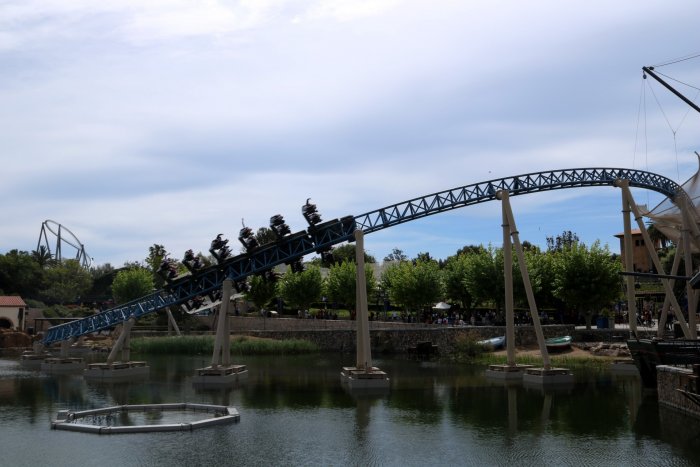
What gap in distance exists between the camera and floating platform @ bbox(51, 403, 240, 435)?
26.8m

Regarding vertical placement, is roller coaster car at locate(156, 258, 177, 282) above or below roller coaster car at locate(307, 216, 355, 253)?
below

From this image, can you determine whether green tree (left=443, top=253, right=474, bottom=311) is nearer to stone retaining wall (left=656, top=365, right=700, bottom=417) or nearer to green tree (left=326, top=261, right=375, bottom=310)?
green tree (left=326, top=261, right=375, bottom=310)

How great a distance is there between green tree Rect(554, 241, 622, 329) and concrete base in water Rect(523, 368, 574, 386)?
2337 cm

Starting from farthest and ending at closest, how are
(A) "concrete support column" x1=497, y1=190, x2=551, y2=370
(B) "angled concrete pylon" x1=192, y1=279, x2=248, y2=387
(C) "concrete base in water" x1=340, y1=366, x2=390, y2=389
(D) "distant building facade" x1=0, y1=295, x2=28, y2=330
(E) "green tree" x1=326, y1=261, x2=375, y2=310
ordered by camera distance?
(D) "distant building facade" x1=0, y1=295, x2=28, y2=330
(E) "green tree" x1=326, y1=261, x2=375, y2=310
(B) "angled concrete pylon" x1=192, y1=279, x2=248, y2=387
(A) "concrete support column" x1=497, y1=190, x2=551, y2=370
(C) "concrete base in water" x1=340, y1=366, x2=390, y2=389

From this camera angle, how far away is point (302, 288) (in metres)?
87.4

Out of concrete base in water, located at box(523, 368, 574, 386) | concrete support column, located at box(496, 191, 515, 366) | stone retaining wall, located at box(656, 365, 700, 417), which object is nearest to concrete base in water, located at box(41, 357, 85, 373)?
concrete support column, located at box(496, 191, 515, 366)

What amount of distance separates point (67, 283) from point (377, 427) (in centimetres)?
10587

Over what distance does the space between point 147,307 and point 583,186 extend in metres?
31.9

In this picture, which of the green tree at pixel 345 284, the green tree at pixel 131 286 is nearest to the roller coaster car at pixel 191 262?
the green tree at pixel 345 284

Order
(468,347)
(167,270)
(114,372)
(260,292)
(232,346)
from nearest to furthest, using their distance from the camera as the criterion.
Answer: (114,372)
(167,270)
(468,347)
(232,346)
(260,292)

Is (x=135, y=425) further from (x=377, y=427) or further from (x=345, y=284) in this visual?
(x=345, y=284)

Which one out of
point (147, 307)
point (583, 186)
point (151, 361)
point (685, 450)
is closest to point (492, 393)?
point (685, 450)

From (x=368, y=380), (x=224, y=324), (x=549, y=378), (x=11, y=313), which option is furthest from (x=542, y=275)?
(x=11, y=313)

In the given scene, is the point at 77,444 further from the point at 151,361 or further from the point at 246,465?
the point at 151,361
